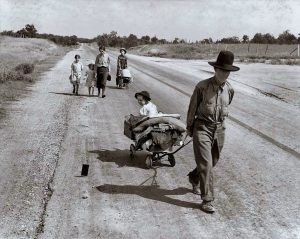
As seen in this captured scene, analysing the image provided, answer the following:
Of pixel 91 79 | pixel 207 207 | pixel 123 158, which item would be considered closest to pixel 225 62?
pixel 207 207

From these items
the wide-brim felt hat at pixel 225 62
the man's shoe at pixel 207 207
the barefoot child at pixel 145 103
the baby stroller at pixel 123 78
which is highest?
the wide-brim felt hat at pixel 225 62

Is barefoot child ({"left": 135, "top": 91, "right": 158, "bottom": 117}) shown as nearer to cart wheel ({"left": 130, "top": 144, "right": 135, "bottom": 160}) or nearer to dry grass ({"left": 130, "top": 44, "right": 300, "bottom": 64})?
cart wheel ({"left": 130, "top": 144, "right": 135, "bottom": 160})

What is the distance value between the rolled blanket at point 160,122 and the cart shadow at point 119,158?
635 millimetres

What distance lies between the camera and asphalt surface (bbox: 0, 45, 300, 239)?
5.90 meters

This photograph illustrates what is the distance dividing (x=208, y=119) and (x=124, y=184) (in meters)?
1.84

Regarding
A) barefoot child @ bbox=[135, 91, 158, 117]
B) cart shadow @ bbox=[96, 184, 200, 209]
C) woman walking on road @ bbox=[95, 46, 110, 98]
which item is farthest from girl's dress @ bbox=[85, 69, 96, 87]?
cart shadow @ bbox=[96, 184, 200, 209]

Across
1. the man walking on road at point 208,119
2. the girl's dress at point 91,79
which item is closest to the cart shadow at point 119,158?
the man walking on road at point 208,119

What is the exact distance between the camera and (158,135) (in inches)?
334

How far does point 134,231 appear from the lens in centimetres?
575

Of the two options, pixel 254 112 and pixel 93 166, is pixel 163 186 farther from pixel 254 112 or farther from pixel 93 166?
pixel 254 112

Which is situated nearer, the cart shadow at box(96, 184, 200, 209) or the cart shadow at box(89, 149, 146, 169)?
the cart shadow at box(96, 184, 200, 209)

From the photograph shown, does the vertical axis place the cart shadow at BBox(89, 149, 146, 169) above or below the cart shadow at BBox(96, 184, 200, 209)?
below

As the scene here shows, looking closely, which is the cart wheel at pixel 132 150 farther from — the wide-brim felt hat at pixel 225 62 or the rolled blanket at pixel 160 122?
the wide-brim felt hat at pixel 225 62

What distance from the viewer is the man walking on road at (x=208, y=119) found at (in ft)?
21.1
